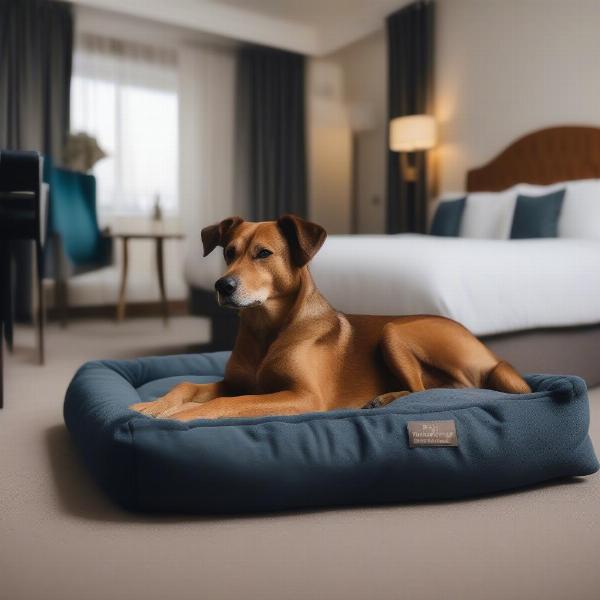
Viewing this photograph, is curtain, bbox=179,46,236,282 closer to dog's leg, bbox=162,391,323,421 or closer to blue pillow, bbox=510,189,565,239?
blue pillow, bbox=510,189,565,239

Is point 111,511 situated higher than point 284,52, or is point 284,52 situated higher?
point 284,52

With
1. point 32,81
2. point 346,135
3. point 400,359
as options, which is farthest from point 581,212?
point 32,81

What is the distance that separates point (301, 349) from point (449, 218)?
112 inches

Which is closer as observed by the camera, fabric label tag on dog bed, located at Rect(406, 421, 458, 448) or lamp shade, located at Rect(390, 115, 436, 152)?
fabric label tag on dog bed, located at Rect(406, 421, 458, 448)

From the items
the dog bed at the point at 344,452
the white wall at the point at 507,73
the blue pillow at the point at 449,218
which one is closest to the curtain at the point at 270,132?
the white wall at the point at 507,73

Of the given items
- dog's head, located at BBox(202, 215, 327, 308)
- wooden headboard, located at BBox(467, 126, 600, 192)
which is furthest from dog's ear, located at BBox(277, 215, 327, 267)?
wooden headboard, located at BBox(467, 126, 600, 192)

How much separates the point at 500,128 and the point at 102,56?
328cm

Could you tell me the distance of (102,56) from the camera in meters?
5.58

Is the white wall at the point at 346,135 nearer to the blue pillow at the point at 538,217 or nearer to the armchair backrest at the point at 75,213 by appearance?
the armchair backrest at the point at 75,213

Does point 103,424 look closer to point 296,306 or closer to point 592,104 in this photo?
point 296,306

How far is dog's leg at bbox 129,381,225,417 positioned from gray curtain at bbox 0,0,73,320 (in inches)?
146

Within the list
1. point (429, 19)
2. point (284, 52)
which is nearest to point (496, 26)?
point (429, 19)

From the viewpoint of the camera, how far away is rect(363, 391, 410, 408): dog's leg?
1.65 m

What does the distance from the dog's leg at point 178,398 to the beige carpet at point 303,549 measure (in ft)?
0.70
